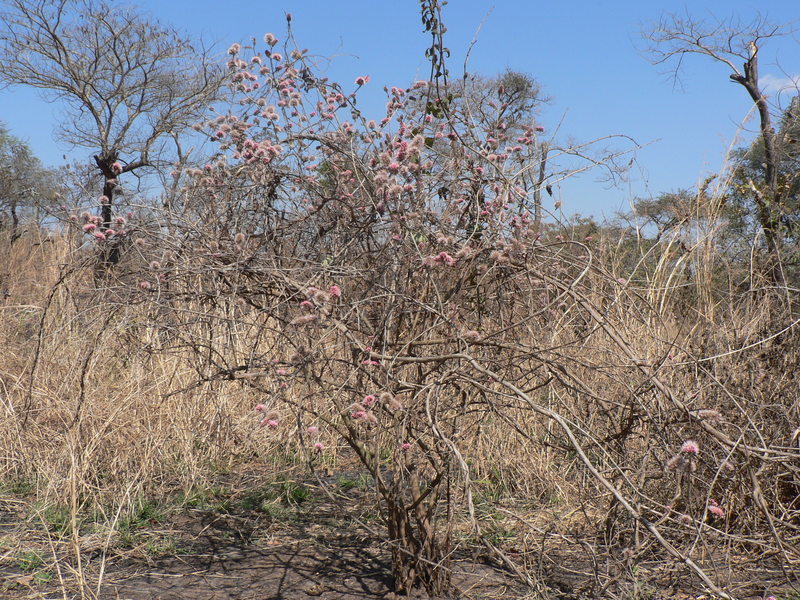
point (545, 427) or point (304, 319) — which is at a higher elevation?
point (304, 319)

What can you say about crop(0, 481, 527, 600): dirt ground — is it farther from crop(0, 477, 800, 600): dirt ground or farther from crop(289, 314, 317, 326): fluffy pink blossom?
crop(289, 314, 317, 326): fluffy pink blossom

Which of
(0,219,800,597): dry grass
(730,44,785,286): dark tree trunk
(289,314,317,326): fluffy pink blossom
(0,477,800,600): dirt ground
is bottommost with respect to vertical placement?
(0,477,800,600): dirt ground

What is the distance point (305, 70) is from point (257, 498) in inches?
80.9

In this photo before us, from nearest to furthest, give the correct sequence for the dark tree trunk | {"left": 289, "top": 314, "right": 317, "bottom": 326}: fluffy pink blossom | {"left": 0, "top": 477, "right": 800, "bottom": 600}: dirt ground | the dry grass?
{"left": 289, "top": 314, "right": 317, "bottom": 326}: fluffy pink blossom < {"left": 0, "top": 477, "right": 800, "bottom": 600}: dirt ground < the dry grass < the dark tree trunk

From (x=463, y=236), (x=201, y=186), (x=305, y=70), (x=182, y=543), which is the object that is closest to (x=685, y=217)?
(x=463, y=236)

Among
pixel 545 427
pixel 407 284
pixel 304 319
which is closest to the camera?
pixel 304 319

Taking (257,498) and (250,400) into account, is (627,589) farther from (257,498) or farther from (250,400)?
(250,400)

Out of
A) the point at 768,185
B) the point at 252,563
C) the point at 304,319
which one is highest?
the point at 768,185

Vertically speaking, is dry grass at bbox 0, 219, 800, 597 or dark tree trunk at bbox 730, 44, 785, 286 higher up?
dark tree trunk at bbox 730, 44, 785, 286

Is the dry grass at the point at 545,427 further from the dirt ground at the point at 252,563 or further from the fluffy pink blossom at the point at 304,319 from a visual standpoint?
the fluffy pink blossom at the point at 304,319

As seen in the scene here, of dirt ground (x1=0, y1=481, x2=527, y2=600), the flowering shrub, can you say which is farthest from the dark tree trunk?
dirt ground (x1=0, y1=481, x2=527, y2=600)

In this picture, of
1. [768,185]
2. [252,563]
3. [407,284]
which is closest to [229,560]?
→ [252,563]

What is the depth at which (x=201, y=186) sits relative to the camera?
3.09 m

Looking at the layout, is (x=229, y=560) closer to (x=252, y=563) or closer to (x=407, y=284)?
(x=252, y=563)
